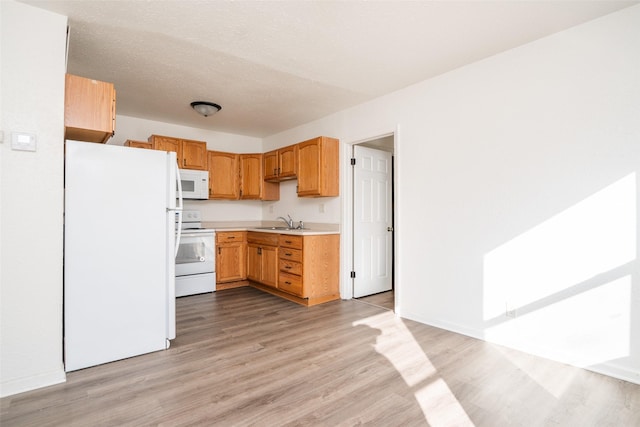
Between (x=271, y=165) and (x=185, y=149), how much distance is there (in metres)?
1.28

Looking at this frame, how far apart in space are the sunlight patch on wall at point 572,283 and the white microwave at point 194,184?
3.85 meters

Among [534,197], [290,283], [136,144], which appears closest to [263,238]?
[290,283]

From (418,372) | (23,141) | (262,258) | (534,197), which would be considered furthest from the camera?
(262,258)

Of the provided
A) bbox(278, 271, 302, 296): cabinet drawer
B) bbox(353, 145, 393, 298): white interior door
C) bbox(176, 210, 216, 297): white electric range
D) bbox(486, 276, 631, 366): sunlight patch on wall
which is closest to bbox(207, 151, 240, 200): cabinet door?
bbox(176, 210, 216, 297): white electric range

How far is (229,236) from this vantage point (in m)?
4.93

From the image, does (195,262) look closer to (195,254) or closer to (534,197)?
(195,254)

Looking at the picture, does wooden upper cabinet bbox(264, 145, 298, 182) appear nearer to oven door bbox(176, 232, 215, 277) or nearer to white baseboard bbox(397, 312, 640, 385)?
oven door bbox(176, 232, 215, 277)

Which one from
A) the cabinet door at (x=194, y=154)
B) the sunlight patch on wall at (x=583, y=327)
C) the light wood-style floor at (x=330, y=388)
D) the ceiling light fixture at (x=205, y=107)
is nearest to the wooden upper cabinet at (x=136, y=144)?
the cabinet door at (x=194, y=154)

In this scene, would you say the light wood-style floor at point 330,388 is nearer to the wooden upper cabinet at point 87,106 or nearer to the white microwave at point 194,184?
the wooden upper cabinet at point 87,106

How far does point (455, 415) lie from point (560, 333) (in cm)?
126

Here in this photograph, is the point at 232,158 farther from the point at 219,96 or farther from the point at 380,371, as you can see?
the point at 380,371

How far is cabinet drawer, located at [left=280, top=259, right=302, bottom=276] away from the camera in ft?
13.1

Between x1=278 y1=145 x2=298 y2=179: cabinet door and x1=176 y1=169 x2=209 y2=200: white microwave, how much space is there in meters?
1.12

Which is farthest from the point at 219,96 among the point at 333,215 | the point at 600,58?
the point at 600,58
